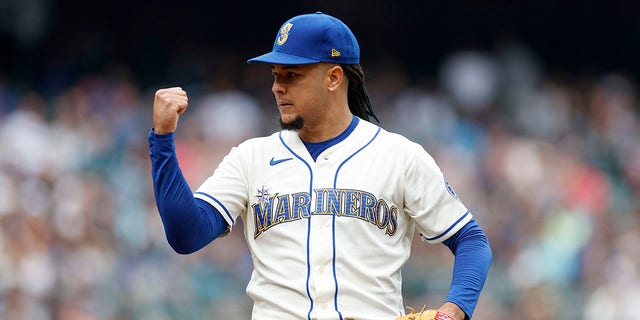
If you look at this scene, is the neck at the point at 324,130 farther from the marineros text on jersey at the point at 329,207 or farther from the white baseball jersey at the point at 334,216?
the marineros text on jersey at the point at 329,207

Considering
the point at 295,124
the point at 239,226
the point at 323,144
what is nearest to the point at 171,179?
the point at 295,124

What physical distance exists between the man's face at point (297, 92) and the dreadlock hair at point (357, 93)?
0.14 meters

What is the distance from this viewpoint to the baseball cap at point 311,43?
12.2 feet

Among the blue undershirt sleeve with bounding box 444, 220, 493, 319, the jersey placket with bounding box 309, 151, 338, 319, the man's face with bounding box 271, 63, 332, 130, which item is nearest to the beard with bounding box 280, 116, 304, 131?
the man's face with bounding box 271, 63, 332, 130

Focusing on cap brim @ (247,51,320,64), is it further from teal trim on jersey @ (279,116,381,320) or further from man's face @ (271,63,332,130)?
teal trim on jersey @ (279,116,381,320)

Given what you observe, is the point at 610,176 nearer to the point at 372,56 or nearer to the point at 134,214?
the point at 372,56

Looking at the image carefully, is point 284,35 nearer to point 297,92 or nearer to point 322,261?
point 297,92

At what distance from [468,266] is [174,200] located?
99cm

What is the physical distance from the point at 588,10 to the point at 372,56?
8.72ft

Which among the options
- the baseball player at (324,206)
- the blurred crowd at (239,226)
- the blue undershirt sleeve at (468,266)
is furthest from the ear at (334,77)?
the blurred crowd at (239,226)

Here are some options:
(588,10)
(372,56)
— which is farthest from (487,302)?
(588,10)

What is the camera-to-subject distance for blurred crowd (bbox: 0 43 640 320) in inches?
326

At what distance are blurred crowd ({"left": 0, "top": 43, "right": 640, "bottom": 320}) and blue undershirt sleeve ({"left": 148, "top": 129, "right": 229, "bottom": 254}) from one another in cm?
468

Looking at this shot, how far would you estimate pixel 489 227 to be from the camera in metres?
9.16
